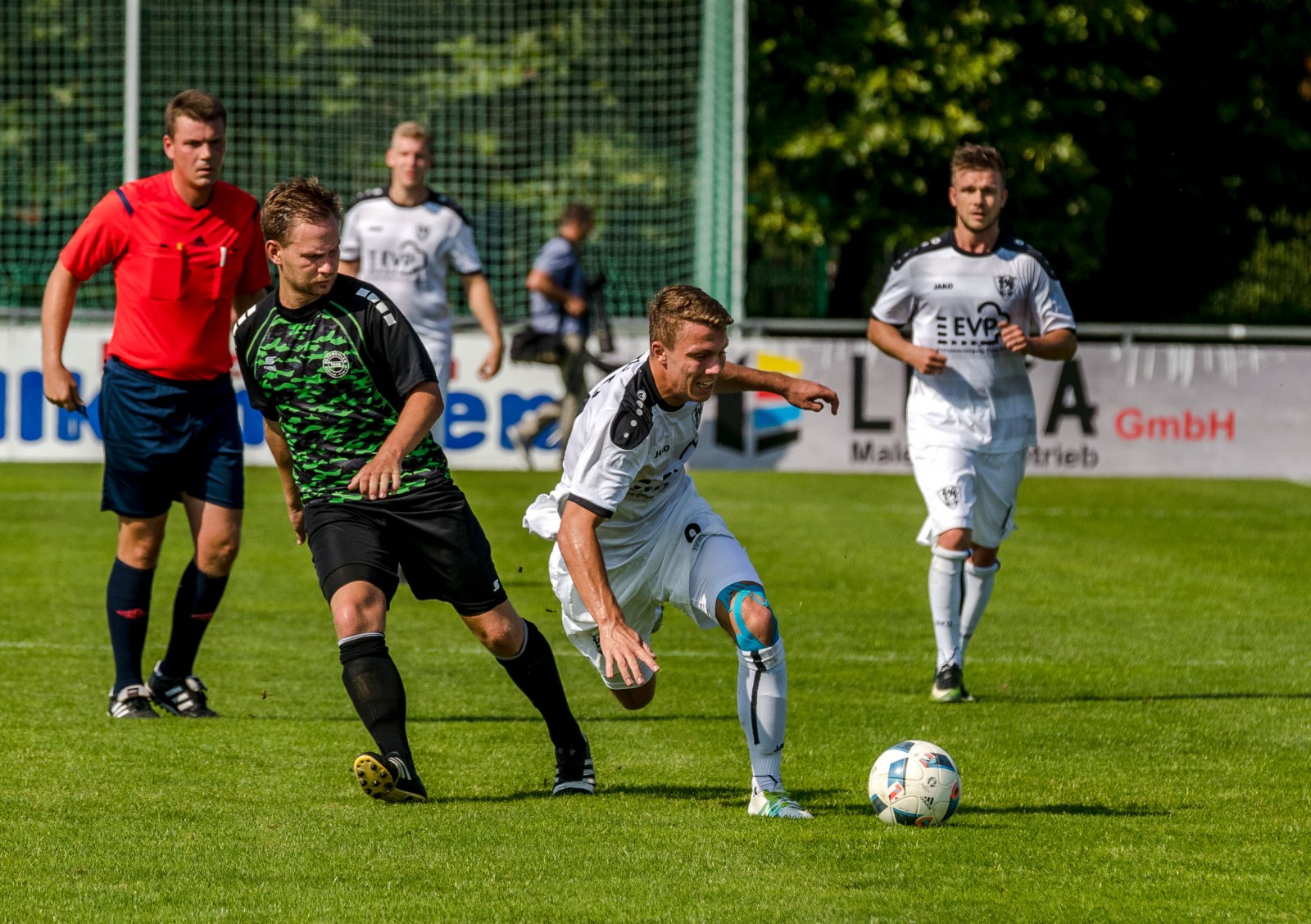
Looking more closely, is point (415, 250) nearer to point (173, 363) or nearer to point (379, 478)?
point (173, 363)

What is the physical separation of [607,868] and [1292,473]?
14604 mm

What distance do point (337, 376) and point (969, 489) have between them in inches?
130

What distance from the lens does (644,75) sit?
21.3 meters

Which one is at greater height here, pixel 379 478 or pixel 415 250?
pixel 415 250

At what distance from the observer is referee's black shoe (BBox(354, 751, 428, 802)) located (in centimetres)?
546

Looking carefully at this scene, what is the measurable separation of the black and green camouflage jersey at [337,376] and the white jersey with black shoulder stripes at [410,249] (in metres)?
4.42

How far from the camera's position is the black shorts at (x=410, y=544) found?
578 centimetres

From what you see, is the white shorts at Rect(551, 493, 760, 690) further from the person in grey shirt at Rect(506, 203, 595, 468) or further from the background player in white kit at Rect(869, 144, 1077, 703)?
the person in grey shirt at Rect(506, 203, 595, 468)

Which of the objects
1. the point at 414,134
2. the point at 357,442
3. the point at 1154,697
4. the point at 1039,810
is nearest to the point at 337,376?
the point at 357,442

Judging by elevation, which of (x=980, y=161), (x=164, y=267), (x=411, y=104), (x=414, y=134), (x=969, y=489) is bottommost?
(x=969, y=489)

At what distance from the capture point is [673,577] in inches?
237

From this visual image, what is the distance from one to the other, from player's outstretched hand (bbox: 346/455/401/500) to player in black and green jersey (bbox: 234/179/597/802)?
2.7 inches

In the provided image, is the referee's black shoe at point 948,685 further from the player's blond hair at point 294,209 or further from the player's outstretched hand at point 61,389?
the player's outstretched hand at point 61,389

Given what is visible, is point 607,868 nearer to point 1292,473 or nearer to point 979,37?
point 1292,473
